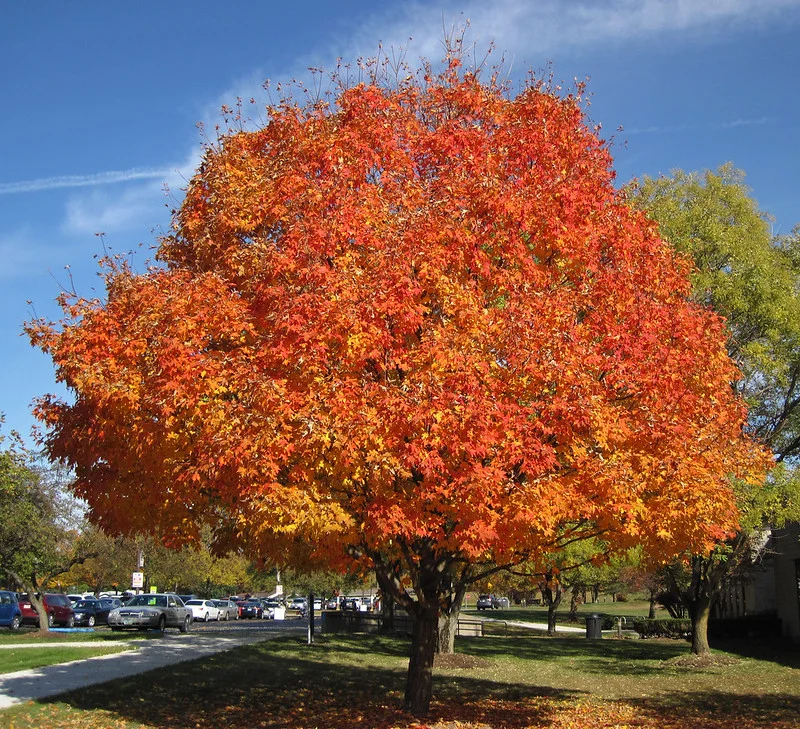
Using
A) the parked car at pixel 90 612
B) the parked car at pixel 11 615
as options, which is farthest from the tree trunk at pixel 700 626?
the parked car at pixel 11 615

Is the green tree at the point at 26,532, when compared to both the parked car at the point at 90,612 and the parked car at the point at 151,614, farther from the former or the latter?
the parked car at the point at 90,612

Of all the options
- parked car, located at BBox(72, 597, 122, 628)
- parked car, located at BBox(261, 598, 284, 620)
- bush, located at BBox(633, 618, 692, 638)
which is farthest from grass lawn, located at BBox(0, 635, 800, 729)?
parked car, located at BBox(261, 598, 284, 620)

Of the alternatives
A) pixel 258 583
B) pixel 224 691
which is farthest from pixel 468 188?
pixel 258 583

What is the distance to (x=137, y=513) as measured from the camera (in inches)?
461

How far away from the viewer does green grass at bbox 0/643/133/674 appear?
18.8 m

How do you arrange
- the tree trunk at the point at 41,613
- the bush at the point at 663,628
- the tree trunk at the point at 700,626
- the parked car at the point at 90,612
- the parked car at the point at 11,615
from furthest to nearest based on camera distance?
1. the parked car at the point at 90,612
2. the bush at the point at 663,628
3. the parked car at the point at 11,615
4. the tree trunk at the point at 41,613
5. the tree trunk at the point at 700,626

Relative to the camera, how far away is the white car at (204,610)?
4975 centimetres

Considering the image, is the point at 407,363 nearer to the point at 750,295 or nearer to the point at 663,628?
the point at 750,295

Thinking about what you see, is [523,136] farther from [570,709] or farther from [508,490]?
[570,709]

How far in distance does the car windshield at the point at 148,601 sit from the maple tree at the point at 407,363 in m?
28.0

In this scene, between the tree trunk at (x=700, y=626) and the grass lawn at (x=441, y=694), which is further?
the tree trunk at (x=700, y=626)

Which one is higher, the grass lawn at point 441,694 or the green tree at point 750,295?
the green tree at point 750,295

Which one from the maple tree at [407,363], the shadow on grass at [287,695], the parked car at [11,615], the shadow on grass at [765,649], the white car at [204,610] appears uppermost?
the maple tree at [407,363]

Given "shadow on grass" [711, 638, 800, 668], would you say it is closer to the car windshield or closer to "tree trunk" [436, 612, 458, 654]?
"tree trunk" [436, 612, 458, 654]
